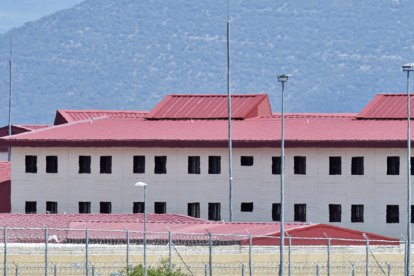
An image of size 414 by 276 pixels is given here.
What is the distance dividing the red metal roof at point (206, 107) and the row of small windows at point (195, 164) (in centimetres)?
688

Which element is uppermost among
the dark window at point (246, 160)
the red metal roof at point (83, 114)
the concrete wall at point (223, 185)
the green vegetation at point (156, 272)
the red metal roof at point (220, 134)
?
the red metal roof at point (83, 114)

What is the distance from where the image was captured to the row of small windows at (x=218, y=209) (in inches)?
4232

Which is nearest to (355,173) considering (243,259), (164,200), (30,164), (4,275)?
(164,200)

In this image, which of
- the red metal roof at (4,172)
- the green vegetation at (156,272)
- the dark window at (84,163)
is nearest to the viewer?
the green vegetation at (156,272)

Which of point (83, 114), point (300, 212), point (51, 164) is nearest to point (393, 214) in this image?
point (300, 212)

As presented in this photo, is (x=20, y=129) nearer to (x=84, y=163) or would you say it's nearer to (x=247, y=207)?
(x=84, y=163)

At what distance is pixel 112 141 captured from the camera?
364 ft

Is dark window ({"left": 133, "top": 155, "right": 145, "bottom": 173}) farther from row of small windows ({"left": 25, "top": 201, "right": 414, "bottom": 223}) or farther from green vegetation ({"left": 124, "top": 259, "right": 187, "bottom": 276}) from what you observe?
green vegetation ({"left": 124, "top": 259, "right": 187, "bottom": 276})

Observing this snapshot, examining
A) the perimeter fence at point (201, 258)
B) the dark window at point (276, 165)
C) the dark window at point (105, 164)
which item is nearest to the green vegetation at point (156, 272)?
the perimeter fence at point (201, 258)

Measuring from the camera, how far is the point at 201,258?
74.4 metres

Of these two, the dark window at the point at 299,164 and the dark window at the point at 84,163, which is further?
the dark window at the point at 84,163

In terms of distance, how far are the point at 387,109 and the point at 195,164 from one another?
12404mm

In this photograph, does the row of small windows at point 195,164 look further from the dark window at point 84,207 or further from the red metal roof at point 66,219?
the red metal roof at point 66,219

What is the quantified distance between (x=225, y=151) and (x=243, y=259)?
37252 mm
